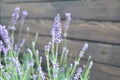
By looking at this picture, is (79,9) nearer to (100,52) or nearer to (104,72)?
(100,52)

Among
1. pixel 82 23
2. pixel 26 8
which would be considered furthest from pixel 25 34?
pixel 82 23

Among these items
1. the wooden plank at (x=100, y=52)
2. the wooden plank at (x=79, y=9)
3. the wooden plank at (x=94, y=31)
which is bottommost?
the wooden plank at (x=100, y=52)

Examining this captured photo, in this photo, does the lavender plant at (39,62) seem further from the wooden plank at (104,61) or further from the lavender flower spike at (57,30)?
the wooden plank at (104,61)

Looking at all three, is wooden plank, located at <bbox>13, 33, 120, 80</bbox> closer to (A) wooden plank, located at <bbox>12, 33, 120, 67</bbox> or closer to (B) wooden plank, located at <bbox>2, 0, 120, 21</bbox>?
(A) wooden plank, located at <bbox>12, 33, 120, 67</bbox>

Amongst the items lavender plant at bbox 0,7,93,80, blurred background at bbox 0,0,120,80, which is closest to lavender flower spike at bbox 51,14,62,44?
lavender plant at bbox 0,7,93,80

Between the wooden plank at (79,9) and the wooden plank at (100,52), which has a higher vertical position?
the wooden plank at (79,9)

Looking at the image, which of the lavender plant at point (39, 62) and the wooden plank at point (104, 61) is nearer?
the lavender plant at point (39, 62)

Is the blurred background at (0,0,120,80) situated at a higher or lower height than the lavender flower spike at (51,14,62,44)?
lower

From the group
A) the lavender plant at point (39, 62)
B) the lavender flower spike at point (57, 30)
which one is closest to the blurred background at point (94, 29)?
the lavender plant at point (39, 62)
